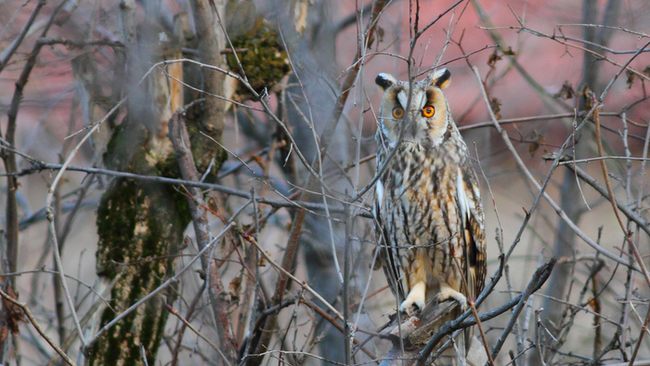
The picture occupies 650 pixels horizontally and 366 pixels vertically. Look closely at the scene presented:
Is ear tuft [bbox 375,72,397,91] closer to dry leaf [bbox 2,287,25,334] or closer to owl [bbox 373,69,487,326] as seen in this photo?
owl [bbox 373,69,487,326]

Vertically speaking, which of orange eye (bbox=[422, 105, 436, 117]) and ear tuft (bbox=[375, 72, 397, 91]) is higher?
ear tuft (bbox=[375, 72, 397, 91])

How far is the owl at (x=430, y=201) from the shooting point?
2592 mm

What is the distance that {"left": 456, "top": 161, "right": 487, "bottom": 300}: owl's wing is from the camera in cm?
260

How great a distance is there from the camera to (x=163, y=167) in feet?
9.23

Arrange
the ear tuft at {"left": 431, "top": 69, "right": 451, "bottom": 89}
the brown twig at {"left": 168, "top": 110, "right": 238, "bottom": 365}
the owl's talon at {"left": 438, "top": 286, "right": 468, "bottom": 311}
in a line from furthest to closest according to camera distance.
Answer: the ear tuft at {"left": 431, "top": 69, "right": 451, "bottom": 89} → the owl's talon at {"left": 438, "top": 286, "right": 468, "bottom": 311} → the brown twig at {"left": 168, "top": 110, "right": 238, "bottom": 365}

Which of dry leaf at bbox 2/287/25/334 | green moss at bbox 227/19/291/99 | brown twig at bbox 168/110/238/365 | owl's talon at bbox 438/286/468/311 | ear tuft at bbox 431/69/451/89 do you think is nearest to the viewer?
brown twig at bbox 168/110/238/365

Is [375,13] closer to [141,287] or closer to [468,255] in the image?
[468,255]

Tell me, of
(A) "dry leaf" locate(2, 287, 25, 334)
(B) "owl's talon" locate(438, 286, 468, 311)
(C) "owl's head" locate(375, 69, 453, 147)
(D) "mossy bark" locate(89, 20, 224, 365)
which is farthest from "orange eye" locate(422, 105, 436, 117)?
(A) "dry leaf" locate(2, 287, 25, 334)

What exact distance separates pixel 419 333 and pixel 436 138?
985 millimetres

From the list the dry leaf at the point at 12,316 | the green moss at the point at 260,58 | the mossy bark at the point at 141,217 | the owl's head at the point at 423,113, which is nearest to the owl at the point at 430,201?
the owl's head at the point at 423,113

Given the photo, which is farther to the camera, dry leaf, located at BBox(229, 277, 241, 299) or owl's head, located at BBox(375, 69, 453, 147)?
owl's head, located at BBox(375, 69, 453, 147)

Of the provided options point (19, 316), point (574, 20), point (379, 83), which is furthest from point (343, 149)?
point (574, 20)

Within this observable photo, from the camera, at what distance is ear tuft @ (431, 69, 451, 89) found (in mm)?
2688

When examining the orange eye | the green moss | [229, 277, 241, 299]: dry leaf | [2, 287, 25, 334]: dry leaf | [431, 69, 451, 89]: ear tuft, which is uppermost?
the green moss
